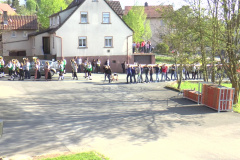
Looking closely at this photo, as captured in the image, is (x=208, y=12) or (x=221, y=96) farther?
(x=208, y=12)

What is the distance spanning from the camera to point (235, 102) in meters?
19.4

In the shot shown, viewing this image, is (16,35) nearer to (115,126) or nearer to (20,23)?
(20,23)

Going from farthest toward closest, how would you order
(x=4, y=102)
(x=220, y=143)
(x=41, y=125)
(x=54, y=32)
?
(x=54, y=32) < (x=4, y=102) < (x=41, y=125) < (x=220, y=143)

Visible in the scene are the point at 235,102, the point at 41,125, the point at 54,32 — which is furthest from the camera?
the point at 54,32

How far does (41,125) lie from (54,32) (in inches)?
1068

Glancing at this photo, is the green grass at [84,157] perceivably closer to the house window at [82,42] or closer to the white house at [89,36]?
the white house at [89,36]

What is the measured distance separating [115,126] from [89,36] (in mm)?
27967

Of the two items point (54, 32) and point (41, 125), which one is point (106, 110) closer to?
point (41, 125)

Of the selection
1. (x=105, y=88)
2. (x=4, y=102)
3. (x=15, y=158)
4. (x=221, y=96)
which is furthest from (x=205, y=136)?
(x=105, y=88)

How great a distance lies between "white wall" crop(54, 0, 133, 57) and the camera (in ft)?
129

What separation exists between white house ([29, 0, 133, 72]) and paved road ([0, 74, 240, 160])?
17.8m

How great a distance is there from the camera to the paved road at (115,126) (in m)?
10.4

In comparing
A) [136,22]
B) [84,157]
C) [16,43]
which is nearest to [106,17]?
[136,22]

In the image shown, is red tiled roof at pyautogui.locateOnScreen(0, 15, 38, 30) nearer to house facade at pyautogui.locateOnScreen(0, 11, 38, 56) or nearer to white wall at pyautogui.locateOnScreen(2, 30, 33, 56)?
house facade at pyautogui.locateOnScreen(0, 11, 38, 56)
